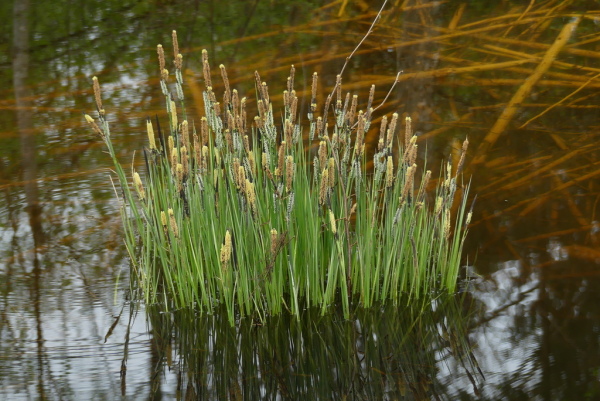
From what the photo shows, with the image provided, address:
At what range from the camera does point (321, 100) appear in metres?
3.83

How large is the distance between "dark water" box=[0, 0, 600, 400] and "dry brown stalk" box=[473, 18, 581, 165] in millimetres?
25

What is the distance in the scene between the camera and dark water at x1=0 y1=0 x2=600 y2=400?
196cm

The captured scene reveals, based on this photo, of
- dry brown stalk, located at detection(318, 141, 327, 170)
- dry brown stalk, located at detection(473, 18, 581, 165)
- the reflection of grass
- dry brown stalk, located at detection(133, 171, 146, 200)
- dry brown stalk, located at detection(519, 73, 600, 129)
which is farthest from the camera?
dry brown stalk, located at detection(519, 73, 600, 129)

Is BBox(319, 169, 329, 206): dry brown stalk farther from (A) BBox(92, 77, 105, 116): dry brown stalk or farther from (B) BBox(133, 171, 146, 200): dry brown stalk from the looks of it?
(A) BBox(92, 77, 105, 116): dry brown stalk

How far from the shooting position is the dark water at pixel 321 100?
6.44 ft

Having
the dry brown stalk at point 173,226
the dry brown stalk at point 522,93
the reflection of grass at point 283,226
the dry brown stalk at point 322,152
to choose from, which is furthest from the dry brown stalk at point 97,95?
the dry brown stalk at point 522,93

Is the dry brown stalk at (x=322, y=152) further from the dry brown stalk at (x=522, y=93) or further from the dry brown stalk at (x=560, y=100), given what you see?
the dry brown stalk at (x=560, y=100)

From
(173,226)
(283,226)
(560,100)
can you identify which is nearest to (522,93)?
(560,100)

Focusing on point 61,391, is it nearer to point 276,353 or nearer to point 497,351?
point 276,353

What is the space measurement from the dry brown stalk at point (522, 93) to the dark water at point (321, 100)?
0.03m

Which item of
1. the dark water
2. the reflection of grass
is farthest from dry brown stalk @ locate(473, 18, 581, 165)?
the reflection of grass

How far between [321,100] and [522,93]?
1036 millimetres

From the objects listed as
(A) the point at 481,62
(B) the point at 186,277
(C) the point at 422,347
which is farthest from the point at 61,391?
(A) the point at 481,62

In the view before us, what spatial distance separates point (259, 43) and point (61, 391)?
126 inches
